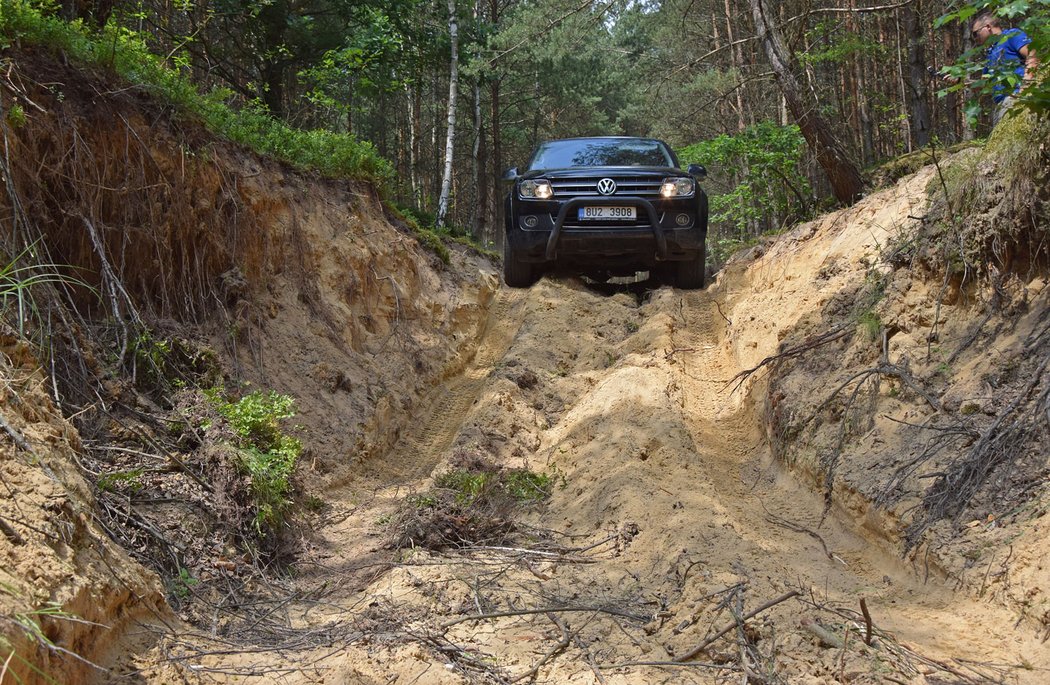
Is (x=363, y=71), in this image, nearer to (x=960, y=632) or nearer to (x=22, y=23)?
(x=22, y=23)

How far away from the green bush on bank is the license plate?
2.50m

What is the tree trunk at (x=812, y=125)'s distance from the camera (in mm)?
9414

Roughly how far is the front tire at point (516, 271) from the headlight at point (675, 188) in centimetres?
193

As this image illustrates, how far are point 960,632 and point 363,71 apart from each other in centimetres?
1207

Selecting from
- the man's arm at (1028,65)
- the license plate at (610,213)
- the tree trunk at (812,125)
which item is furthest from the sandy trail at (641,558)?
the tree trunk at (812,125)

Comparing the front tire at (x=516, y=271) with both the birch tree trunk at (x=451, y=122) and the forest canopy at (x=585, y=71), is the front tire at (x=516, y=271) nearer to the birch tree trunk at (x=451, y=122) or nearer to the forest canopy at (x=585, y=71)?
the forest canopy at (x=585, y=71)

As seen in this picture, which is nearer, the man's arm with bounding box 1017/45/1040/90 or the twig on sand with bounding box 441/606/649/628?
the twig on sand with bounding box 441/606/649/628

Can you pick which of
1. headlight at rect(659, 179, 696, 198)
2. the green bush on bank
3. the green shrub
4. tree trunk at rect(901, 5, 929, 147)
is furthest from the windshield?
the green shrub

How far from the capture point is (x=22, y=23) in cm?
529

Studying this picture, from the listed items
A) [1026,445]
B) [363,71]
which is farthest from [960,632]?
[363,71]

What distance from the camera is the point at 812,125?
9727 mm

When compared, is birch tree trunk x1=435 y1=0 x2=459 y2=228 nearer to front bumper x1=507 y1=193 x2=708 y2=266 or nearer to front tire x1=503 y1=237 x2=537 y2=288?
front tire x1=503 y1=237 x2=537 y2=288

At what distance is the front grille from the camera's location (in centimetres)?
880

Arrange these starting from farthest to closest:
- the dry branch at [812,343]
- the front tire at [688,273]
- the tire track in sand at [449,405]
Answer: the front tire at [688,273], the tire track in sand at [449,405], the dry branch at [812,343]
